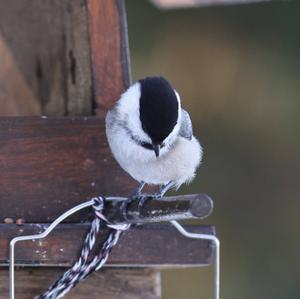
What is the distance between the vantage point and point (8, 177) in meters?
2.29

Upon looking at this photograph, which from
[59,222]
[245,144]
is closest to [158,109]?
[59,222]

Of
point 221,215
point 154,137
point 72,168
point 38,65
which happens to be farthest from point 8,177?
point 221,215

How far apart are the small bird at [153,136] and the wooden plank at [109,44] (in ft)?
0.19

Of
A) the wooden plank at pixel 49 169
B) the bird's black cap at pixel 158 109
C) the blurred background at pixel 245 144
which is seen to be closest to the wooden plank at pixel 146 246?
the wooden plank at pixel 49 169

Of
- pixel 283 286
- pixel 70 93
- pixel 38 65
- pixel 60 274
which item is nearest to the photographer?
pixel 60 274

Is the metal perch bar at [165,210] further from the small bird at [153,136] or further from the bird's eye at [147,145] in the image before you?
the bird's eye at [147,145]

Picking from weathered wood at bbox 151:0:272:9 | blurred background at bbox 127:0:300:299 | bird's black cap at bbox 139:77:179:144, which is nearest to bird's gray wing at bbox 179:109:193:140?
bird's black cap at bbox 139:77:179:144

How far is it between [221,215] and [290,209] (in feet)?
0.89

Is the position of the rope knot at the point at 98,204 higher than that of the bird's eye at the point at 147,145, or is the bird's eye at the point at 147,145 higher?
the bird's eye at the point at 147,145

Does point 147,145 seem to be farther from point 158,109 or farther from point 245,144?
point 245,144

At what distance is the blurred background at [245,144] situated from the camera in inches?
162

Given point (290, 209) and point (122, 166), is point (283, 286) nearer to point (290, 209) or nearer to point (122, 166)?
point (290, 209)

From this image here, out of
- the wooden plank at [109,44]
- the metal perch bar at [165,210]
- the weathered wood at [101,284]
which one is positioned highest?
the wooden plank at [109,44]

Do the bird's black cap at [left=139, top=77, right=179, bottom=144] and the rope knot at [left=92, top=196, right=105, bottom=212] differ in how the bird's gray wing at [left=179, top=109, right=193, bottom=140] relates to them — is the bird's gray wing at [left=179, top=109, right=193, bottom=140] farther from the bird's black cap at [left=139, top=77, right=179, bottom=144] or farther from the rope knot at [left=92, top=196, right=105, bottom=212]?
the rope knot at [left=92, top=196, right=105, bottom=212]
